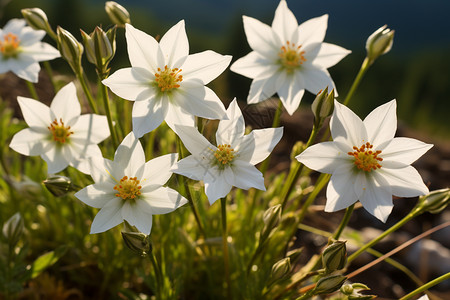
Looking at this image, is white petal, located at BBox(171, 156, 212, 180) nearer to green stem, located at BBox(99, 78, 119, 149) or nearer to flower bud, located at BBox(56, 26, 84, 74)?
green stem, located at BBox(99, 78, 119, 149)

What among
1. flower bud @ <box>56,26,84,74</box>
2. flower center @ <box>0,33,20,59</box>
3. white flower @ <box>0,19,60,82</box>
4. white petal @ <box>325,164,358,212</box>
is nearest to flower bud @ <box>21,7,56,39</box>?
white flower @ <box>0,19,60,82</box>

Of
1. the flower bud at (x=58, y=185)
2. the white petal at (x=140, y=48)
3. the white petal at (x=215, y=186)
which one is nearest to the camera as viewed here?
the white petal at (x=215, y=186)

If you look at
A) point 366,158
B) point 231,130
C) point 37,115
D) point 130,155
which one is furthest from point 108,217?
point 366,158

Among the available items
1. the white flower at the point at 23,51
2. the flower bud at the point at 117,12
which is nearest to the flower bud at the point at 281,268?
the flower bud at the point at 117,12

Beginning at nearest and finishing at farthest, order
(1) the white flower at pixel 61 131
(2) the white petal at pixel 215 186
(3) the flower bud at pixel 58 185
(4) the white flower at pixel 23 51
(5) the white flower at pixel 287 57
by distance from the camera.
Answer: (2) the white petal at pixel 215 186, (3) the flower bud at pixel 58 185, (1) the white flower at pixel 61 131, (5) the white flower at pixel 287 57, (4) the white flower at pixel 23 51

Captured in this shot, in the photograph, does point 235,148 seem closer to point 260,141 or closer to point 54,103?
point 260,141

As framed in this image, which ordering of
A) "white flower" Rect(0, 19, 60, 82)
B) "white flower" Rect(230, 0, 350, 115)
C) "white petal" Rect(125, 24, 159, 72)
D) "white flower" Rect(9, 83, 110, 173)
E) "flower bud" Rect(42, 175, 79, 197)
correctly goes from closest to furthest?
"white petal" Rect(125, 24, 159, 72)
"flower bud" Rect(42, 175, 79, 197)
"white flower" Rect(9, 83, 110, 173)
"white flower" Rect(230, 0, 350, 115)
"white flower" Rect(0, 19, 60, 82)

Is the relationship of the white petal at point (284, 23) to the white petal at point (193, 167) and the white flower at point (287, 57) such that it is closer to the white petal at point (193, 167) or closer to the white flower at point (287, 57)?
the white flower at point (287, 57)

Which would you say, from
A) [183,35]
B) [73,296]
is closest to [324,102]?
[183,35]
